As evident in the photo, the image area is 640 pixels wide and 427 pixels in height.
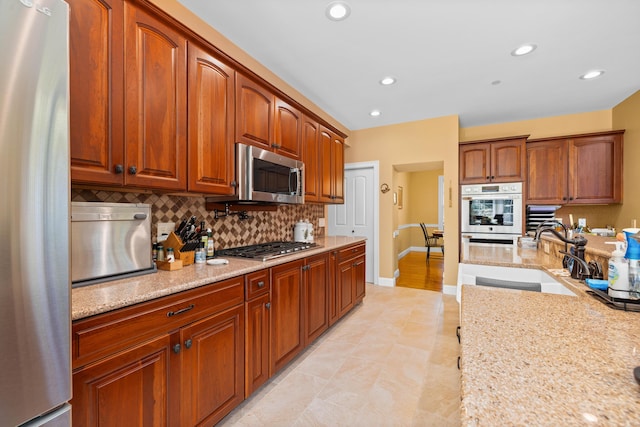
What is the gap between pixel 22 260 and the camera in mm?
711

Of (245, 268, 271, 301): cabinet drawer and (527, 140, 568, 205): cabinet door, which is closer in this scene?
(245, 268, 271, 301): cabinet drawer

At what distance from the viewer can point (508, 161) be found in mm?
3902

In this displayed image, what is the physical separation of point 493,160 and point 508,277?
2671mm

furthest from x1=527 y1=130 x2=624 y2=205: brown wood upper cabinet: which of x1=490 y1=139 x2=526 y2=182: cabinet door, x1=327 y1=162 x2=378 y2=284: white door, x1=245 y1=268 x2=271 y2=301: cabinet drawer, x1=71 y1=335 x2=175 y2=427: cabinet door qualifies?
x1=71 y1=335 x2=175 y2=427: cabinet door

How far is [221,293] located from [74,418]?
27.0 inches

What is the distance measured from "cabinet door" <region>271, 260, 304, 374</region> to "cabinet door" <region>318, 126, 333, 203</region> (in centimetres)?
127

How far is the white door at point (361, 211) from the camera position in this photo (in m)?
4.55

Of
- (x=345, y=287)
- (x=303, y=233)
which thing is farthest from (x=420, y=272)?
(x=303, y=233)

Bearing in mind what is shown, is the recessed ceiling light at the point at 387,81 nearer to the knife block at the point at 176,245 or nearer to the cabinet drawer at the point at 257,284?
the cabinet drawer at the point at 257,284

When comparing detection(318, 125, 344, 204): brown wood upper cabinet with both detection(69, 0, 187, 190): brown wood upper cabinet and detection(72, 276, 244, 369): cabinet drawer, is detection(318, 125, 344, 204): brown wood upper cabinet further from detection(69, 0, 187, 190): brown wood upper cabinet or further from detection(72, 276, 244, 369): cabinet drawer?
detection(72, 276, 244, 369): cabinet drawer

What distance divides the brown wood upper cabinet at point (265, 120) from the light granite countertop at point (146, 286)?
96 cm

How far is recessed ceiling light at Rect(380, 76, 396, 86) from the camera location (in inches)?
118

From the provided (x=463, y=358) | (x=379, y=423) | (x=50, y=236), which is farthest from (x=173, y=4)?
(x=379, y=423)

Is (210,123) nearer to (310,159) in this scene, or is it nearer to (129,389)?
(310,159)
